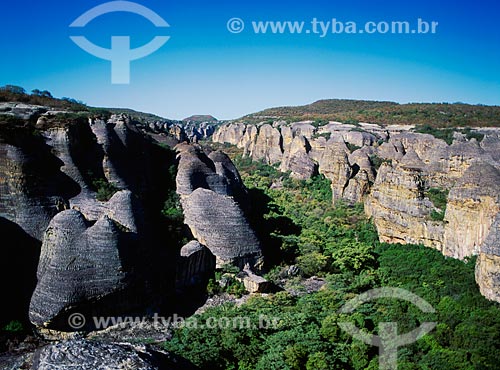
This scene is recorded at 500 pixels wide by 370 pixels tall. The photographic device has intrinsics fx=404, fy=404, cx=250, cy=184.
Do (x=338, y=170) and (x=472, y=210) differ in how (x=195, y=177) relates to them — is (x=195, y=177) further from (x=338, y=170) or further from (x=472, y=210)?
(x=472, y=210)

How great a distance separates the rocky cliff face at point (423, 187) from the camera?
17953mm

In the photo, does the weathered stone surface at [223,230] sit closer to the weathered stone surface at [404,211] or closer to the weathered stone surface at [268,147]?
the weathered stone surface at [404,211]

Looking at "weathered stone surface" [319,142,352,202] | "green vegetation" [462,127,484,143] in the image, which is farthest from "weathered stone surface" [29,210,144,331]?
"green vegetation" [462,127,484,143]

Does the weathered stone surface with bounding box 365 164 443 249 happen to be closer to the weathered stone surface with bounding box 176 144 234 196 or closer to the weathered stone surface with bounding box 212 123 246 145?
the weathered stone surface with bounding box 176 144 234 196

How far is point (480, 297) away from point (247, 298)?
9109 millimetres

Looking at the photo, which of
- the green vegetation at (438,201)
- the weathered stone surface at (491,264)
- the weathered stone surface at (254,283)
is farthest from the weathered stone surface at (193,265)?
the green vegetation at (438,201)

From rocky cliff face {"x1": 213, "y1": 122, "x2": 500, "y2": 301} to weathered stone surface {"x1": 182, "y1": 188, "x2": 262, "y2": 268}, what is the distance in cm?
911

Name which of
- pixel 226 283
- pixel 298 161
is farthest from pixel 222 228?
pixel 298 161

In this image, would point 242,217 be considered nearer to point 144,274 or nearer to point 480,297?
point 144,274

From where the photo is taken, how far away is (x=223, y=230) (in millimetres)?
18797

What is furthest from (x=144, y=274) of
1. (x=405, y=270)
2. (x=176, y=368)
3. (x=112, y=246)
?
(x=405, y=270)

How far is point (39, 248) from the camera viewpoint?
→ 52.6ft

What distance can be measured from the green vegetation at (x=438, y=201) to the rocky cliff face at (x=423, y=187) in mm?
84

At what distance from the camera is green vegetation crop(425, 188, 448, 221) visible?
2114 centimetres
